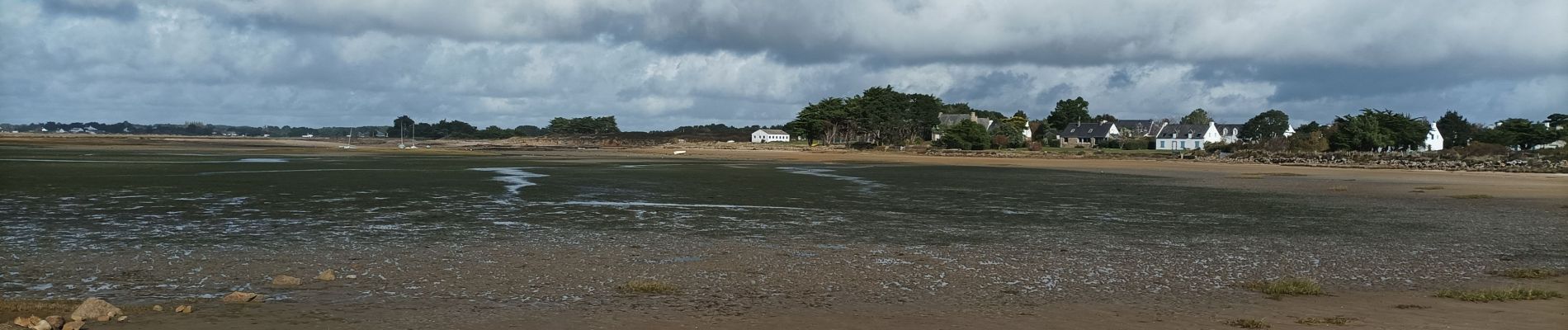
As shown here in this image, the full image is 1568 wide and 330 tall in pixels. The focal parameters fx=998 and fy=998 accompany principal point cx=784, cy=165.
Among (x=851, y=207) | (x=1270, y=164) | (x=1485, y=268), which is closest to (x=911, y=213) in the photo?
(x=851, y=207)

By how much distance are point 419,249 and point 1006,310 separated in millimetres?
9465

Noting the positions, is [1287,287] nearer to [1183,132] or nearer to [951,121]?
[1183,132]

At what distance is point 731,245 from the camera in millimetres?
16484

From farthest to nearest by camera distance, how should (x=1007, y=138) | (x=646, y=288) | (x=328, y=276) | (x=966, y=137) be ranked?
(x=1007, y=138) → (x=966, y=137) → (x=328, y=276) → (x=646, y=288)

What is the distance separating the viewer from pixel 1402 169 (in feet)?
198

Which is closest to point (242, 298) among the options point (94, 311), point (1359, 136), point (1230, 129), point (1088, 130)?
point (94, 311)

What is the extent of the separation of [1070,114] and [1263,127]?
29.8m

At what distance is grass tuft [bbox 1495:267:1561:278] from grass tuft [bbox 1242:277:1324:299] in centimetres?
306

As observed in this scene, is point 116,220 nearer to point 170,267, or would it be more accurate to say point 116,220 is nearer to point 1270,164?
point 170,267

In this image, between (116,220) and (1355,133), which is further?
(1355,133)

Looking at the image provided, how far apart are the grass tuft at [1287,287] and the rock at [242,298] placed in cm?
1114

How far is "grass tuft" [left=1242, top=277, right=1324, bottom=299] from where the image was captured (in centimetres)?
1151

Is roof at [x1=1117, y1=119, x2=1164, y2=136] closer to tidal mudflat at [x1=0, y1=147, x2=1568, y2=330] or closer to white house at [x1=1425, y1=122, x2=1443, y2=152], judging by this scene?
white house at [x1=1425, y1=122, x2=1443, y2=152]

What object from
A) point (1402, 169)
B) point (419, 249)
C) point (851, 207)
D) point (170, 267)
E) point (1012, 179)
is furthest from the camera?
point (1402, 169)
